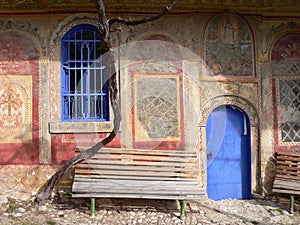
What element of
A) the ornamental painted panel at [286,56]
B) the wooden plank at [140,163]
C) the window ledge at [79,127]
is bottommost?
the wooden plank at [140,163]

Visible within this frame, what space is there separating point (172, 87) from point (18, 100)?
2.87m

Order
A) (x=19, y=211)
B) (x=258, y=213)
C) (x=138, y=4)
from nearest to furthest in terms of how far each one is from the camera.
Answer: (x=19, y=211)
(x=258, y=213)
(x=138, y=4)

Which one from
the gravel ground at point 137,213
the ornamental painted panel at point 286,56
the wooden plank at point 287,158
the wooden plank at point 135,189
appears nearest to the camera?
the gravel ground at point 137,213

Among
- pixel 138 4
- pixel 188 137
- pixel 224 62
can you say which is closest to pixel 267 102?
pixel 224 62

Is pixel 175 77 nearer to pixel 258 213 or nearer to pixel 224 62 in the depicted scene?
pixel 224 62

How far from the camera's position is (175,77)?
7.28 metres

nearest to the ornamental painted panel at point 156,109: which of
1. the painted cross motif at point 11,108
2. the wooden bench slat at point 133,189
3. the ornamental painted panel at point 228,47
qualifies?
the ornamental painted panel at point 228,47

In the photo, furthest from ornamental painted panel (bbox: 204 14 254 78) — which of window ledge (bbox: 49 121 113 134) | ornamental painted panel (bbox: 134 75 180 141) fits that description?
window ledge (bbox: 49 121 113 134)

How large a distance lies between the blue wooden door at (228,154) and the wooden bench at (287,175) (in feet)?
1.87

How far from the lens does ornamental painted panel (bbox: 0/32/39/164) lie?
7.00 m

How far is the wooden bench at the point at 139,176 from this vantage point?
20.3 ft

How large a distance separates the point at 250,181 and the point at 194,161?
48.7 inches

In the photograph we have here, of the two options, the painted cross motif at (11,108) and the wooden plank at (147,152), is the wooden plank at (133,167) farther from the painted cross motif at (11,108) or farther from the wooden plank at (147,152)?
the painted cross motif at (11,108)

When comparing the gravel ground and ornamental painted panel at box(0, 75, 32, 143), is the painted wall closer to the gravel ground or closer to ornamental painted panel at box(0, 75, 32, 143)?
ornamental painted panel at box(0, 75, 32, 143)
